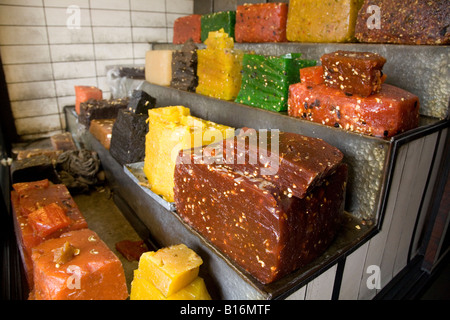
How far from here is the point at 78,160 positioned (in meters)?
3.22

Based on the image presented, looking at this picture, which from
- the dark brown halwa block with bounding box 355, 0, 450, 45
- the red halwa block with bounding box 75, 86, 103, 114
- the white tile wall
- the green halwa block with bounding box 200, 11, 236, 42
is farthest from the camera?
the white tile wall

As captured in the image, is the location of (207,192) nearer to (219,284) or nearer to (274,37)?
(219,284)

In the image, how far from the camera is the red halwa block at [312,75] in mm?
1905

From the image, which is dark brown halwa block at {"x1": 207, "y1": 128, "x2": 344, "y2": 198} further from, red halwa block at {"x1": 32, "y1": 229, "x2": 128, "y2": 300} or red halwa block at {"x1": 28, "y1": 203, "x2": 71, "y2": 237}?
red halwa block at {"x1": 28, "y1": 203, "x2": 71, "y2": 237}

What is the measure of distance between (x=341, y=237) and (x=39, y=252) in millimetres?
1581

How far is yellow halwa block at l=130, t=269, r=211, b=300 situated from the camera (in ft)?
4.68

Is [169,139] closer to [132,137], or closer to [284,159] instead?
[132,137]

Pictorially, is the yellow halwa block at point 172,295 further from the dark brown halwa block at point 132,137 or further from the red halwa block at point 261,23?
the red halwa block at point 261,23

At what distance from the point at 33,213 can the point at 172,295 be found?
1080 mm

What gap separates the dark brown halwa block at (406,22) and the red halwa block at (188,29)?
2329 millimetres

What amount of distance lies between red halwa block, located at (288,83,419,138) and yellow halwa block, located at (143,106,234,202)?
0.56 meters

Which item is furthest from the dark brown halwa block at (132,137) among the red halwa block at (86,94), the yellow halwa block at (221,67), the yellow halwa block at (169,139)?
the red halwa block at (86,94)

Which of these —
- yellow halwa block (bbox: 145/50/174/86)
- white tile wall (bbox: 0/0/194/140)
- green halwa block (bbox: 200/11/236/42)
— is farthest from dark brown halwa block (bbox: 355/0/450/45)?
white tile wall (bbox: 0/0/194/140)
